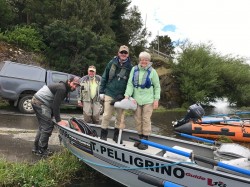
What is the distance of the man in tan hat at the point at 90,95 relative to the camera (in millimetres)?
7805

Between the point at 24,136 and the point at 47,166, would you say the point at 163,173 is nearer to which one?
the point at 47,166

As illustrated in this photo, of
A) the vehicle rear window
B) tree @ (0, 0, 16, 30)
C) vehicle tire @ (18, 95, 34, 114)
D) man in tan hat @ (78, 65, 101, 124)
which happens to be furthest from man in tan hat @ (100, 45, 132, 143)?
tree @ (0, 0, 16, 30)

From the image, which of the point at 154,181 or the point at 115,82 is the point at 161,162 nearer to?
the point at 154,181

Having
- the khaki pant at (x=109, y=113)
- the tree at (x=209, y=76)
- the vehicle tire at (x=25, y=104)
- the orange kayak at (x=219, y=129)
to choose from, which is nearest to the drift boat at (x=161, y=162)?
the khaki pant at (x=109, y=113)

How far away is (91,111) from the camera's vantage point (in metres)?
7.95

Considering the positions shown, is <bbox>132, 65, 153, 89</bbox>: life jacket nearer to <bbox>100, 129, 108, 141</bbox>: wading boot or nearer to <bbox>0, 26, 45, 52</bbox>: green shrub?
<bbox>100, 129, 108, 141</bbox>: wading boot

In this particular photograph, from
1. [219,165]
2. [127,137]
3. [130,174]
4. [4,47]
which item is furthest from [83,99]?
[4,47]

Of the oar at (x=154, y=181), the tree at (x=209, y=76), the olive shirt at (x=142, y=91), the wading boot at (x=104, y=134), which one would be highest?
the tree at (x=209, y=76)

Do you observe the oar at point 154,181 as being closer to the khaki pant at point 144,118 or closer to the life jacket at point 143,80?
the khaki pant at point 144,118

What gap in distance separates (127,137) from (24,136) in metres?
2.73

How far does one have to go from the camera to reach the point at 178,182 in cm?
491

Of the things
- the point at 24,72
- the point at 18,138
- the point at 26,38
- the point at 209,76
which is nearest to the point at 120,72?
the point at 18,138

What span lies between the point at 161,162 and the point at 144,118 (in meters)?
1.50

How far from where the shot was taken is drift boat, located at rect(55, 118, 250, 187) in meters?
4.59
